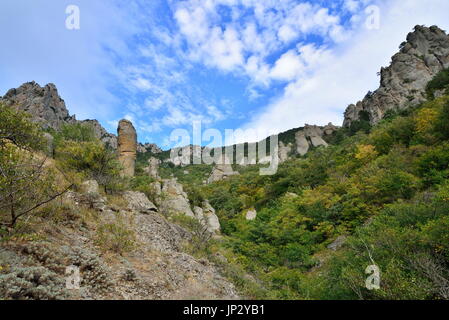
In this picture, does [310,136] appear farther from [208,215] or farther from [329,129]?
[208,215]

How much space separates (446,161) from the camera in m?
15.5

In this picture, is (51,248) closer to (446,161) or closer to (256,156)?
(446,161)

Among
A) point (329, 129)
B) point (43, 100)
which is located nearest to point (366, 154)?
point (329, 129)

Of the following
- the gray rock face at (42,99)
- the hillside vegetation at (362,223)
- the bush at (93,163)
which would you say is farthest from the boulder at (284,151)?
the bush at (93,163)

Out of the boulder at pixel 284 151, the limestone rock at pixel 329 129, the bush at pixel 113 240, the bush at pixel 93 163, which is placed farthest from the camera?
the boulder at pixel 284 151

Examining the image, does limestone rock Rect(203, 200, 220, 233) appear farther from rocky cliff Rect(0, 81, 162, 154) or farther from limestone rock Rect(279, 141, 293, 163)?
limestone rock Rect(279, 141, 293, 163)

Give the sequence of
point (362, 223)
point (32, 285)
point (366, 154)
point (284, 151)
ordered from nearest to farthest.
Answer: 1. point (32, 285)
2. point (362, 223)
3. point (366, 154)
4. point (284, 151)

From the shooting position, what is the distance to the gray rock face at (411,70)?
152 feet

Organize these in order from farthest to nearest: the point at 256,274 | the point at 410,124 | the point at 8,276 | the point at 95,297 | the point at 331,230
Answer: the point at 410,124, the point at 331,230, the point at 256,274, the point at 95,297, the point at 8,276

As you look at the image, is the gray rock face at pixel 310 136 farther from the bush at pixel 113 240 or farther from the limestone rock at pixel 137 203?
the bush at pixel 113 240

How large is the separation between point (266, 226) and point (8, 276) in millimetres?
19644

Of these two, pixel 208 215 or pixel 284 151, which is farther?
pixel 284 151

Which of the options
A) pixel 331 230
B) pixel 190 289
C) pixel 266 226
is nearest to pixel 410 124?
pixel 331 230

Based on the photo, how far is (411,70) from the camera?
158 feet
